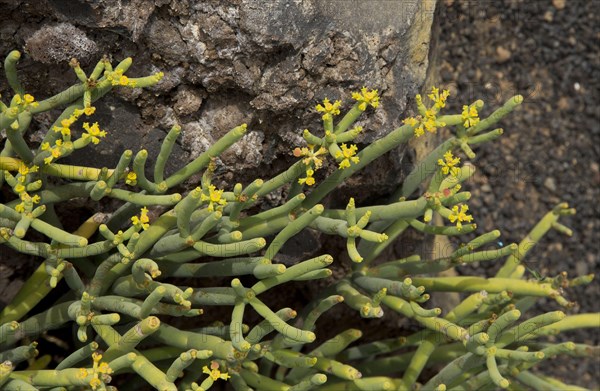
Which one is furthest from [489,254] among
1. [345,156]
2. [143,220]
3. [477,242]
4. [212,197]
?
[143,220]

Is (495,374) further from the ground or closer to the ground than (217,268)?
closer to the ground

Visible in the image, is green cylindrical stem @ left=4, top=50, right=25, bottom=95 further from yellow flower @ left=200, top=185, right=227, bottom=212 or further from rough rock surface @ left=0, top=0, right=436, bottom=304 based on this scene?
yellow flower @ left=200, top=185, right=227, bottom=212

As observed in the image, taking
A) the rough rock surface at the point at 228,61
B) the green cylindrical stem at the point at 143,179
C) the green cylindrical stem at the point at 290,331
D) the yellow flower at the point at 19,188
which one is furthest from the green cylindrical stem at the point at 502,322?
the yellow flower at the point at 19,188

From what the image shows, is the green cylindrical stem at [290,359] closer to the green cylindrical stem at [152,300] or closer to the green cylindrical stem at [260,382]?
the green cylindrical stem at [260,382]

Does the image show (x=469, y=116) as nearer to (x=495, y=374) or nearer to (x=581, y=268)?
(x=495, y=374)

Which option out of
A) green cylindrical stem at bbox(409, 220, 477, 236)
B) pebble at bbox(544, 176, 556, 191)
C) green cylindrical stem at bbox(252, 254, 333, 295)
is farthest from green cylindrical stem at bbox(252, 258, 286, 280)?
pebble at bbox(544, 176, 556, 191)

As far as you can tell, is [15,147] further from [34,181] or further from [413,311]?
[413,311]

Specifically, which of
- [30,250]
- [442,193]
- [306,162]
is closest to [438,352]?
[442,193]
